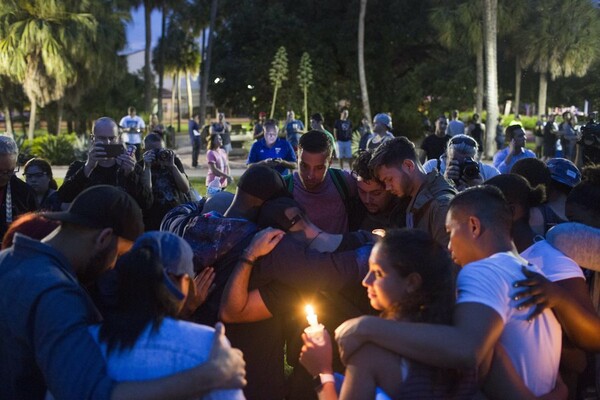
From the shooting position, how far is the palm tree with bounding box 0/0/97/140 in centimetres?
3416

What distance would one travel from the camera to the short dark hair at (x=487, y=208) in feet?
9.15

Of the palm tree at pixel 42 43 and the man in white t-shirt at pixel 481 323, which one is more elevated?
the palm tree at pixel 42 43

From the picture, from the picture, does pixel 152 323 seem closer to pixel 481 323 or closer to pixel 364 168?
pixel 481 323

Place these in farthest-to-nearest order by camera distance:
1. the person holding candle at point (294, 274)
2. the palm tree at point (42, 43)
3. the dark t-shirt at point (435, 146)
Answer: the palm tree at point (42, 43) < the dark t-shirt at point (435, 146) < the person holding candle at point (294, 274)

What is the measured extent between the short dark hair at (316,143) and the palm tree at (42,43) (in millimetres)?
31149

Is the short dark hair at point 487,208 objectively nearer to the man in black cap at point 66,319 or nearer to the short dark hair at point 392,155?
the man in black cap at point 66,319

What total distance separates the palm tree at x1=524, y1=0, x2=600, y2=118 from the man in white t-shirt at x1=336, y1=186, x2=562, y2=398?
46789 mm

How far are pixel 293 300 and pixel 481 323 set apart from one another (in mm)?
1316

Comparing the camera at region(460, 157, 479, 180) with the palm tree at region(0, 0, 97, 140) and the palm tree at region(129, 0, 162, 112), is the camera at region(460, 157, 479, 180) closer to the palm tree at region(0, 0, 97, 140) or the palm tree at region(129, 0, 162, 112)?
the palm tree at region(0, 0, 97, 140)

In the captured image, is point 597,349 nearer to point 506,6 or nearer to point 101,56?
point 101,56

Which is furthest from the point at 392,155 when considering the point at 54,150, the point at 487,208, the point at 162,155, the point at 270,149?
the point at 54,150

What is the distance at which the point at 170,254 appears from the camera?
2.45 meters

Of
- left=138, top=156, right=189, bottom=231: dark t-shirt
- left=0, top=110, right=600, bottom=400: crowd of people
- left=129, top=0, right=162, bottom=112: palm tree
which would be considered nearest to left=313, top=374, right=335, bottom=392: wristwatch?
left=0, top=110, right=600, bottom=400: crowd of people

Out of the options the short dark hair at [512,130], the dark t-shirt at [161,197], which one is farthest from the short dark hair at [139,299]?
the short dark hair at [512,130]
